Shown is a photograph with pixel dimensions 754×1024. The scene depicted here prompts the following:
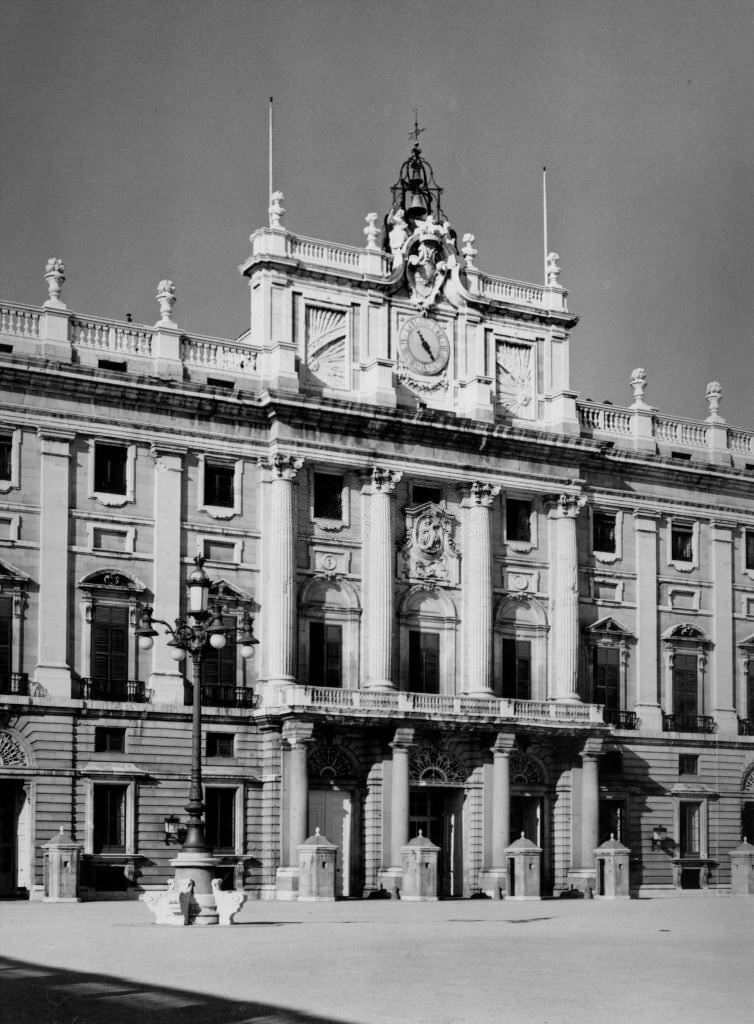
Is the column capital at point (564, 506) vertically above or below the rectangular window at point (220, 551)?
above

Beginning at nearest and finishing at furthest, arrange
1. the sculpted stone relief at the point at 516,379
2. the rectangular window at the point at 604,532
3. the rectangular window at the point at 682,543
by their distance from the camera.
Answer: the sculpted stone relief at the point at 516,379 < the rectangular window at the point at 604,532 < the rectangular window at the point at 682,543

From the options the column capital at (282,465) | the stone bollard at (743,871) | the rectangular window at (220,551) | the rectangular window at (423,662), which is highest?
the column capital at (282,465)

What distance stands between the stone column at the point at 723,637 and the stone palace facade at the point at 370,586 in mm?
109

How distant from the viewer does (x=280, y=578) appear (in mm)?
52812

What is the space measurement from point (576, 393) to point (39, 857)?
25.1 metres

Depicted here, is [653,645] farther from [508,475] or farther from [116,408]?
[116,408]

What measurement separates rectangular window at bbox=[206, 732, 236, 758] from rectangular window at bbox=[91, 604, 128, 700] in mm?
3395

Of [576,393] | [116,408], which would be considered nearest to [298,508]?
[116,408]

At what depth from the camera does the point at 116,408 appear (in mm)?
51469

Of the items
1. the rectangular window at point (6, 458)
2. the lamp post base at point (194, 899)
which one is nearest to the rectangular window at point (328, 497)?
the rectangular window at point (6, 458)

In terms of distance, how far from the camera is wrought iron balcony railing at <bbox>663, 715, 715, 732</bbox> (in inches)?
2431

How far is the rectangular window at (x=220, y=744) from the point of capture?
52.0 meters

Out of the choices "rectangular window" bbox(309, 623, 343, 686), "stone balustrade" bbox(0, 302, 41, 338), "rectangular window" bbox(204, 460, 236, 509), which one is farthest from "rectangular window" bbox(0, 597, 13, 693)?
"rectangular window" bbox(309, 623, 343, 686)

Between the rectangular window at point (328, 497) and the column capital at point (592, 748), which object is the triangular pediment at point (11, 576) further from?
the column capital at point (592, 748)
